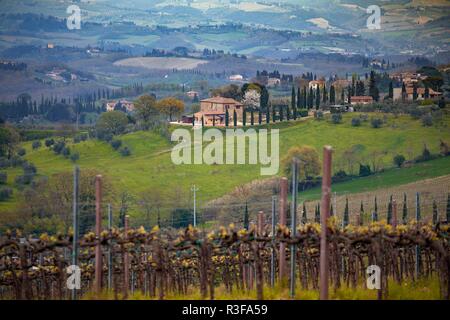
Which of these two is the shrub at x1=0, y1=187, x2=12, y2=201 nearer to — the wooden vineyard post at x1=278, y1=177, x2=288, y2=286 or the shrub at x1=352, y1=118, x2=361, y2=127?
the shrub at x1=352, y1=118, x2=361, y2=127

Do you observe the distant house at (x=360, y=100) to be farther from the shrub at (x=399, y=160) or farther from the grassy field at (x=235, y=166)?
the shrub at (x=399, y=160)

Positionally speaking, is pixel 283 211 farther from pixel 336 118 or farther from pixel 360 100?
pixel 360 100

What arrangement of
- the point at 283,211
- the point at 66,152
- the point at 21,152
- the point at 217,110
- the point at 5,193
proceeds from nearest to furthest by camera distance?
the point at 283,211
the point at 5,193
the point at 66,152
the point at 21,152
the point at 217,110

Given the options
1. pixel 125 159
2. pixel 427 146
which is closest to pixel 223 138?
pixel 125 159

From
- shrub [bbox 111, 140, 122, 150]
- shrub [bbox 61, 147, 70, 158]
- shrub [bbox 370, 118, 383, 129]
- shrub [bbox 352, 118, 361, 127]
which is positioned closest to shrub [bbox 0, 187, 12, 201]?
shrub [bbox 61, 147, 70, 158]

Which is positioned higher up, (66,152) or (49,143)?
(66,152)

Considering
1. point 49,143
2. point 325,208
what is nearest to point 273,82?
point 49,143

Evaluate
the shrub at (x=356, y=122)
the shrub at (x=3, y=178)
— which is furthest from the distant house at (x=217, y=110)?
the shrub at (x=3, y=178)
